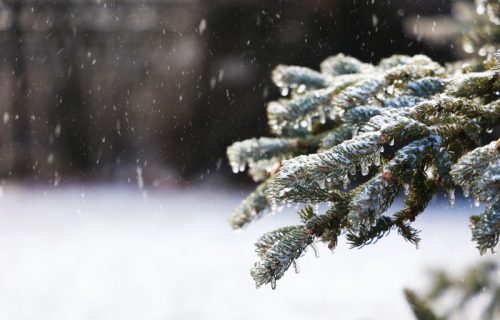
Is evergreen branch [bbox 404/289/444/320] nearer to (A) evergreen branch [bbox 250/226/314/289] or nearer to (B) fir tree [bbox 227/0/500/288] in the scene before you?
(B) fir tree [bbox 227/0/500/288]

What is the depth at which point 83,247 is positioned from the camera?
5.23 meters

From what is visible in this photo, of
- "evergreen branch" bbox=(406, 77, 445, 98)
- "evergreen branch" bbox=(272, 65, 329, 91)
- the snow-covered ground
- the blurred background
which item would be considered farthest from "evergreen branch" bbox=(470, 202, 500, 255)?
the blurred background

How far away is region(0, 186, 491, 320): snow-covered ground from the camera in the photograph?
3.81 metres

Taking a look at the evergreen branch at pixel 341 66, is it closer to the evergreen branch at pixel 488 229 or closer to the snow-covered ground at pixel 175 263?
the evergreen branch at pixel 488 229

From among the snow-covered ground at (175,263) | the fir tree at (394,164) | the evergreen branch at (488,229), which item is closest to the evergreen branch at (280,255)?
the fir tree at (394,164)

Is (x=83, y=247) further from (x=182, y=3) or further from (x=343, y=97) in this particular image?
(x=343, y=97)

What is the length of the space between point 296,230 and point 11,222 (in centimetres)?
554

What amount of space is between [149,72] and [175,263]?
2754 mm

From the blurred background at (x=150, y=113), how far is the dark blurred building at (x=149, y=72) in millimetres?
13

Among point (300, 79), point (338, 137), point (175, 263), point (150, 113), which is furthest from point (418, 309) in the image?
point (150, 113)

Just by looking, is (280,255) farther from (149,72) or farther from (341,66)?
(149,72)

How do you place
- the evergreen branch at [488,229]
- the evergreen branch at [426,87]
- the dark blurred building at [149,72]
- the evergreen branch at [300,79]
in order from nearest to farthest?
the evergreen branch at [488,229] → the evergreen branch at [426,87] → the evergreen branch at [300,79] → the dark blurred building at [149,72]

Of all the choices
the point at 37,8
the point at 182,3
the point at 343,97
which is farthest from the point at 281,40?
the point at 343,97

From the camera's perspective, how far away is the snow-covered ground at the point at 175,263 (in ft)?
12.5
